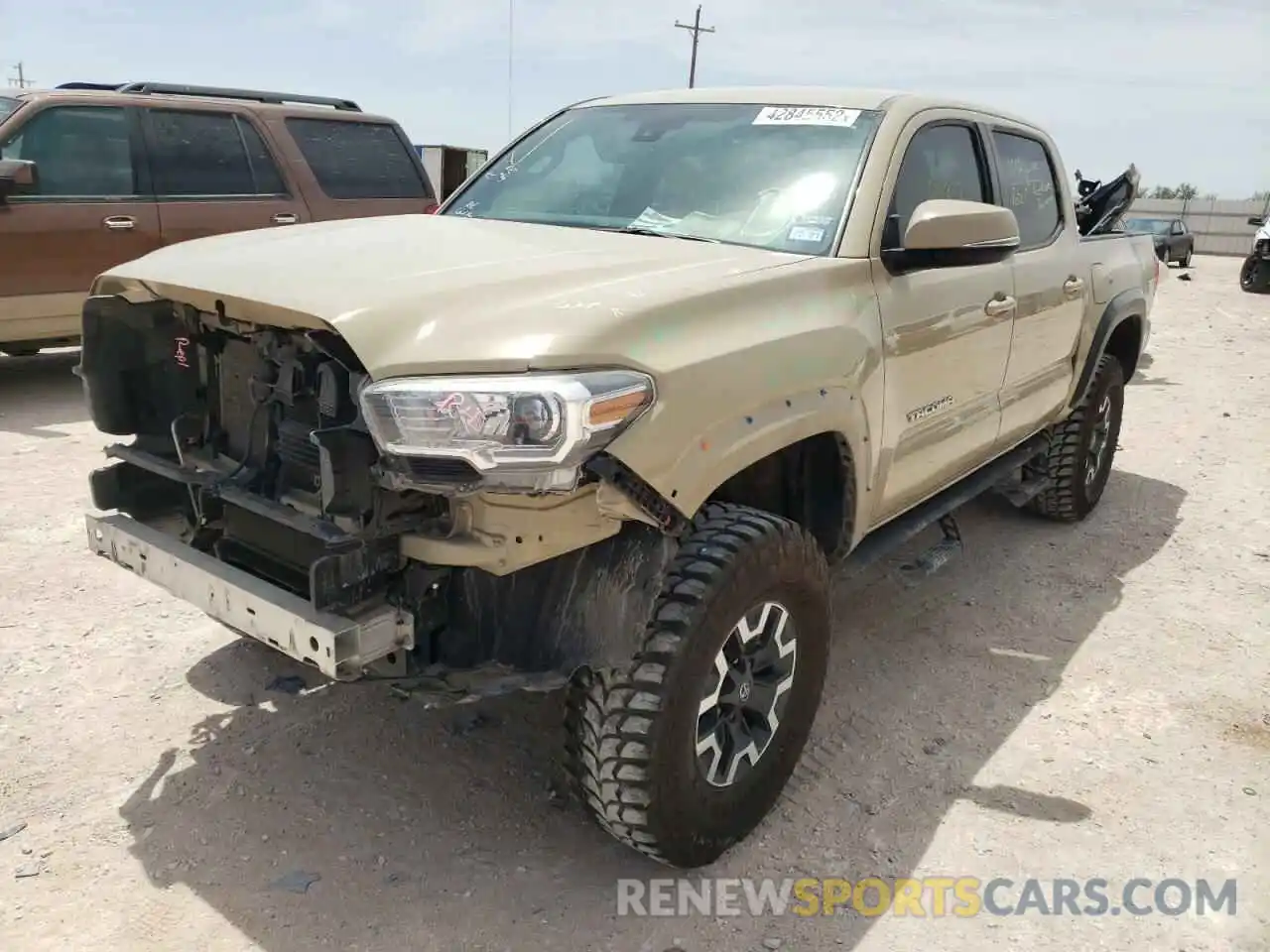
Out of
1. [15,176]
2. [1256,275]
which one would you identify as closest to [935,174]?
[15,176]

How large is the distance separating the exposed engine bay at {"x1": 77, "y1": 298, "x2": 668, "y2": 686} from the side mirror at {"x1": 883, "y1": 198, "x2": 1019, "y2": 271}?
1261 millimetres

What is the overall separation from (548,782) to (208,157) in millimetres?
6154

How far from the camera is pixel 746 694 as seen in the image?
2625 mm

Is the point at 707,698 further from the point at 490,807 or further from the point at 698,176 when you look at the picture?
the point at 698,176

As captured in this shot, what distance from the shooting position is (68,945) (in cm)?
230

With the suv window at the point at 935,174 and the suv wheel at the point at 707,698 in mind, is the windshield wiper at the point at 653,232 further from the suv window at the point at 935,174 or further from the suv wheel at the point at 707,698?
the suv wheel at the point at 707,698

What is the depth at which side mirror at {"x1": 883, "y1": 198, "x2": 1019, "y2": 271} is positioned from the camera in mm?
2928

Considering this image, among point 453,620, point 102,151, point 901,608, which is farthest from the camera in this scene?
point 102,151

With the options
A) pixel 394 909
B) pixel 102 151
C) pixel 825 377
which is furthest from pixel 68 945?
pixel 102 151

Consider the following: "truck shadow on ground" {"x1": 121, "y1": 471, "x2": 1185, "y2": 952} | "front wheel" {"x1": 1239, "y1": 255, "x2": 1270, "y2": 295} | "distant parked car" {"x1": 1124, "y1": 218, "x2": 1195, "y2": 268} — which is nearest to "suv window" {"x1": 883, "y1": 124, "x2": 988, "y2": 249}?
"truck shadow on ground" {"x1": 121, "y1": 471, "x2": 1185, "y2": 952}

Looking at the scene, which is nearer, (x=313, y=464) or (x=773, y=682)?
(x=313, y=464)

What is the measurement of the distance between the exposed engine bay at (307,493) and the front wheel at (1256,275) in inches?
818

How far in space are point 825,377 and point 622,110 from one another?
165 cm

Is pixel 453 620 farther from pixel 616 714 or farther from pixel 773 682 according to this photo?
pixel 773 682
